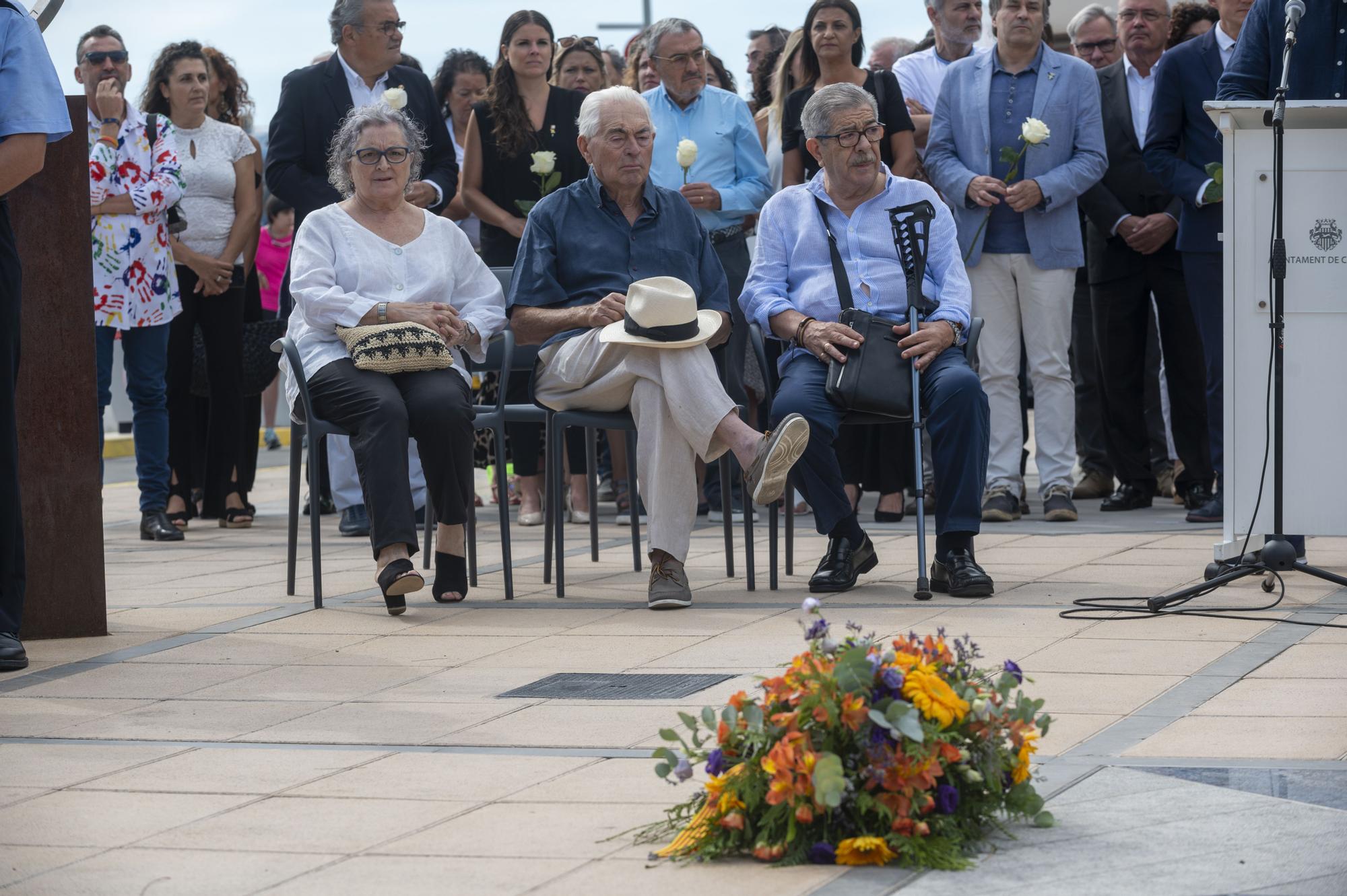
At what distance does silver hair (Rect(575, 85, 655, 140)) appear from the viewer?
246 inches

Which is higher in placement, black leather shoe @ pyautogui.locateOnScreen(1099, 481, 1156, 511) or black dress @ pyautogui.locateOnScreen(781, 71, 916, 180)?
black dress @ pyautogui.locateOnScreen(781, 71, 916, 180)

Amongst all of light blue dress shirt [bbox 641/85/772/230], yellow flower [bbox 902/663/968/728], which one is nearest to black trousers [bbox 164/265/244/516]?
light blue dress shirt [bbox 641/85/772/230]

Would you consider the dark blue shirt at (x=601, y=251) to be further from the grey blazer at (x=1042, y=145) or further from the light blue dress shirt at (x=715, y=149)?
the grey blazer at (x=1042, y=145)

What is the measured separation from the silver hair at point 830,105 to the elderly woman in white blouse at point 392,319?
1.21m

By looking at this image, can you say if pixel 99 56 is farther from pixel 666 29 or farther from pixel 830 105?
pixel 830 105

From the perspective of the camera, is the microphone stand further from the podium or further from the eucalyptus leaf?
the eucalyptus leaf

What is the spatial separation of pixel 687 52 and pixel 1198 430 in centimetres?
274

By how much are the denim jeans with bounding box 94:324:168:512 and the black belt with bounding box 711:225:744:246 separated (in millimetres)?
2469

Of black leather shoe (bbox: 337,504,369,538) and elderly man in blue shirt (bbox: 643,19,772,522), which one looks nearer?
elderly man in blue shirt (bbox: 643,19,772,522)

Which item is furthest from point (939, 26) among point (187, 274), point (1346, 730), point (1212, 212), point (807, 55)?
point (1346, 730)

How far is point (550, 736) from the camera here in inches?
157

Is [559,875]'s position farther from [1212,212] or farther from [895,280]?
[1212,212]

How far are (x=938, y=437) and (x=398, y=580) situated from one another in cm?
173

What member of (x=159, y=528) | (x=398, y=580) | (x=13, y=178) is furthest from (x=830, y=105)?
(x=159, y=528)
